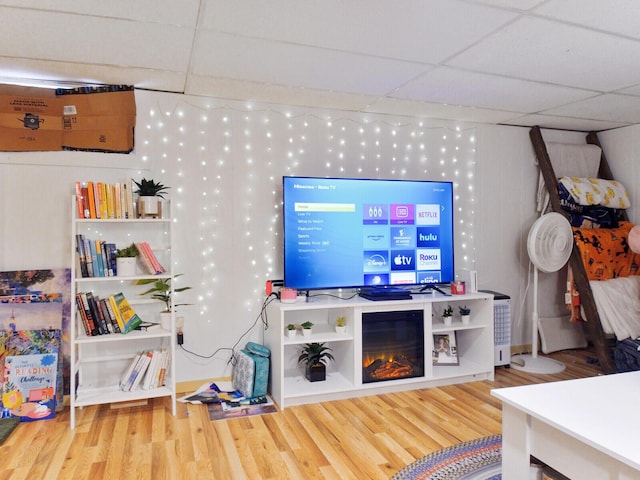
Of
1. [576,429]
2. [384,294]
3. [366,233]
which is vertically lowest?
[576,429]

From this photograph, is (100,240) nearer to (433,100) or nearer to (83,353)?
(83,353)

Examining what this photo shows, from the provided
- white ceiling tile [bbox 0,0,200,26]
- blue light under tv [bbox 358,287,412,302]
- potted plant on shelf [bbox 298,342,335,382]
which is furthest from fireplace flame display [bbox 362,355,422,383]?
white ceiling tile [bbox 0,0,200,26]

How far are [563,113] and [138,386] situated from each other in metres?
4.16

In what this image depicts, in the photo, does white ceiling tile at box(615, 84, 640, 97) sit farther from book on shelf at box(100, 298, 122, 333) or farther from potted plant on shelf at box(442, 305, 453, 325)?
book on shelf at box(100, 298, 122, 333)

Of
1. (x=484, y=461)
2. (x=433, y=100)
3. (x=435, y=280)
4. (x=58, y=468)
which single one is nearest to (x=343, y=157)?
(x=433, y=100)

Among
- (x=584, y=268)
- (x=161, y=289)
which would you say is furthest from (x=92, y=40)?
(x=584, y=268)

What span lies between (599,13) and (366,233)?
2.03 meters

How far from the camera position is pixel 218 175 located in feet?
11.6

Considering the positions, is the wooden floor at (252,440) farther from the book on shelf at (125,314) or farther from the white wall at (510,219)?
the white wall at (510,219)

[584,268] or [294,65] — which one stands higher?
[294,65]

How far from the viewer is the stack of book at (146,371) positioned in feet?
10.1

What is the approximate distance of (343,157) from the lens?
3.88 m

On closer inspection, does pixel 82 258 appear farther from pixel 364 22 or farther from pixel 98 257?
pixel 364 22

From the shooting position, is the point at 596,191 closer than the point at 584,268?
No
